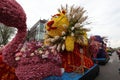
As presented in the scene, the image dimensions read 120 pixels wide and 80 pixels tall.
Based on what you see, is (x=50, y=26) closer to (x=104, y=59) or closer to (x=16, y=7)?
(x=16, y=7)

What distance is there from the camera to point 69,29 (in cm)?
562

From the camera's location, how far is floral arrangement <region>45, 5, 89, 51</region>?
5.48 m

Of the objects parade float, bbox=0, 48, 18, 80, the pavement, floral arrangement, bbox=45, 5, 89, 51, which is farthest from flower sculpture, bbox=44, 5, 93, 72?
parade float, bbox=0, 48, 18, 80

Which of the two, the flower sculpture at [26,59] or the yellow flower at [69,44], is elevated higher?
the yellow flower at [69,44]

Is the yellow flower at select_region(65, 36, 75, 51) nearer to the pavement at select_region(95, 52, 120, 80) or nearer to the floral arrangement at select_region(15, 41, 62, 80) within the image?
the pavement at select_region(95, 52, 120, 80)

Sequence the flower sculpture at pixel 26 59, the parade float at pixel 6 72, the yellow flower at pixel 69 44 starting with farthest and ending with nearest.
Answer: the yellow flower at pixel 69 44, the parade float at pixel 6 72, the flower sculpture at pixel 26 59

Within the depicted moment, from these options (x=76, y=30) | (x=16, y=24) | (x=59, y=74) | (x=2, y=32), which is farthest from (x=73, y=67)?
(x=2, y=32)

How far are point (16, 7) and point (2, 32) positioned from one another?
20068 millimetres

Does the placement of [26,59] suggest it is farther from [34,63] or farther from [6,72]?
[6,72]

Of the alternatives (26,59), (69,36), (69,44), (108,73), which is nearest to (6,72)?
(26,59)

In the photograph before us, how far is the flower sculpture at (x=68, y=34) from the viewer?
18.0 feet

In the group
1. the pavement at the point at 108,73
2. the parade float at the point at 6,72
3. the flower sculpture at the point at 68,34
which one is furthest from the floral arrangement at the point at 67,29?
the parade float at the point at 6,72

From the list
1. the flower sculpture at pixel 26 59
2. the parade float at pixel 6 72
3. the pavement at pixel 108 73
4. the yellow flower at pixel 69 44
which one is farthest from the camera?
the pavement at pixel 108 73

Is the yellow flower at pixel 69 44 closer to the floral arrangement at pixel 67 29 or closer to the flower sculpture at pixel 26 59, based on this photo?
the floral arrangement at pixel 67 29
